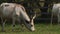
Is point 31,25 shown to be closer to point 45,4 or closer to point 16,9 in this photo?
point 16,9

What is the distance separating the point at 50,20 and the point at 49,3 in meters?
1.68

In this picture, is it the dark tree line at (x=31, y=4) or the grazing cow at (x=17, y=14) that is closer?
the grazing cow at (x=17, y=14)

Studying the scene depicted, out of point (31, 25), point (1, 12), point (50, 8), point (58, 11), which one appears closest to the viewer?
point (31, 25)

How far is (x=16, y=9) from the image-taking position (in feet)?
58.6

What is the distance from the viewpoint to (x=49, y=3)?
23953 mm

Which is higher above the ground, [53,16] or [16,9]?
[16,9]

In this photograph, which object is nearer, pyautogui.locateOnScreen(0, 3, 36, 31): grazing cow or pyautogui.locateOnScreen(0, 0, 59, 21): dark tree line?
pyautogui.locateOnScreen(0, 3, 36, 31): grazing cow

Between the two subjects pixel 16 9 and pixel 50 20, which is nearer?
pixel 16 9

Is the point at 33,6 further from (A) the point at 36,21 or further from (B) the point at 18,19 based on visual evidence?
(B) the point at 18,19

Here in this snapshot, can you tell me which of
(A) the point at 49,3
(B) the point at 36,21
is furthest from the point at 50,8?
(B) the point at 36,21

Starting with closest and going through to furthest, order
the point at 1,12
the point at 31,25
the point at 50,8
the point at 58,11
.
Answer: the point at 31,25 < the point at 1,12 < the point at 58,11 < the point at 50,8

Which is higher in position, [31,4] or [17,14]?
[17,14]

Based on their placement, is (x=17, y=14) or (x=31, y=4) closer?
(x=17, y=14)

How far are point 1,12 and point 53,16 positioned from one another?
6.04m
